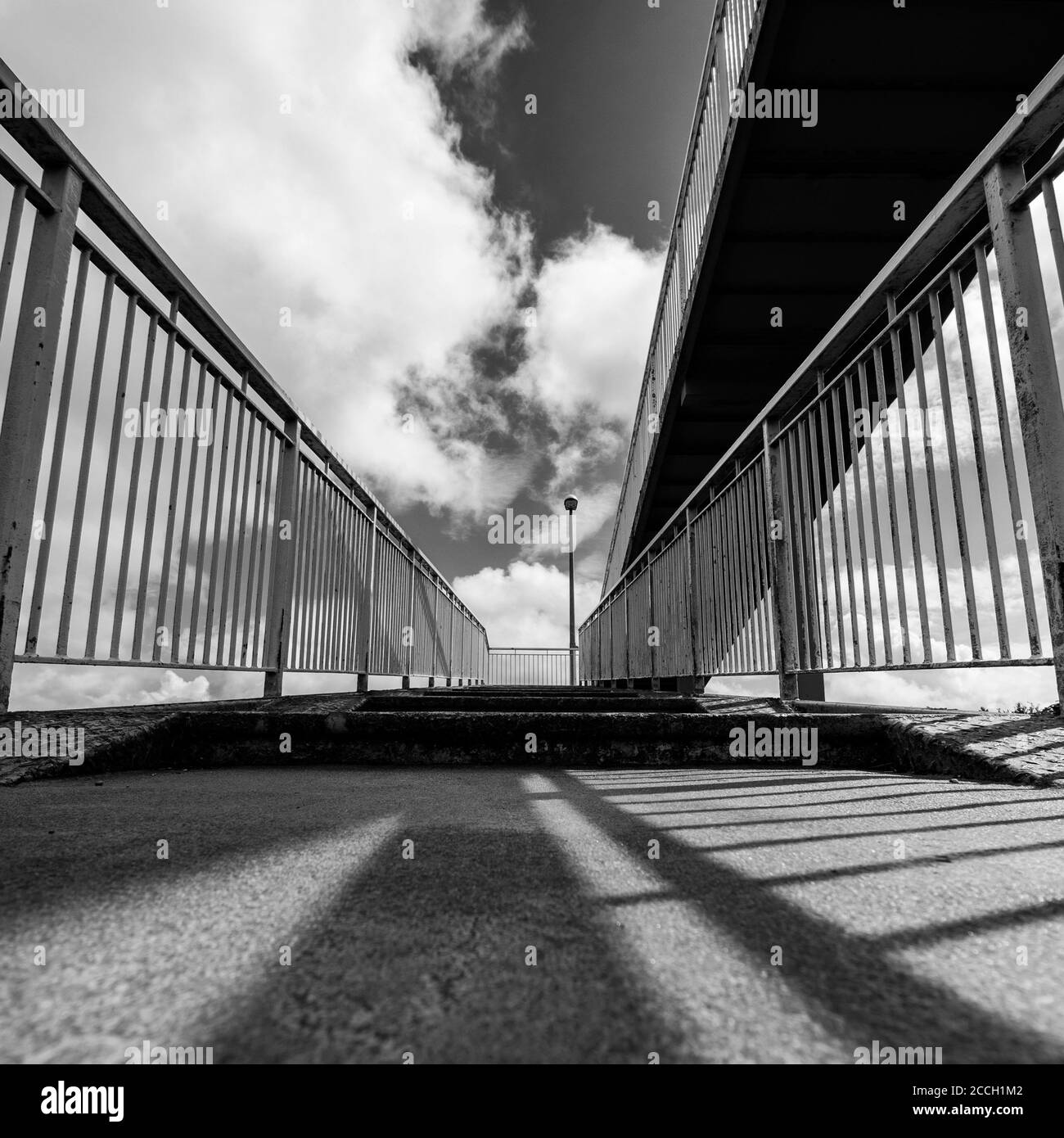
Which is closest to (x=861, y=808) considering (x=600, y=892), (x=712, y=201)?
(x=600, y=892)

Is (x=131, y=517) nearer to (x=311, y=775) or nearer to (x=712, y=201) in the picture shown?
(x=311, y=775)

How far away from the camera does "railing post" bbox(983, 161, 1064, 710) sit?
1.88 meters

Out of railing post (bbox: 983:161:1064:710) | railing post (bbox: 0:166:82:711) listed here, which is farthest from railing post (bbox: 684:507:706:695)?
railing post (bbox: 0:166:82:711)

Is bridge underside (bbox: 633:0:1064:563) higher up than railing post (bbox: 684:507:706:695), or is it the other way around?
bridge underside (bbox: 633:0:1064:563)

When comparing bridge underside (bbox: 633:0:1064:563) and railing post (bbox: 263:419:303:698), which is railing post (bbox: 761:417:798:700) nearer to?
bridge underside (bbox: 633:0:1064:563)

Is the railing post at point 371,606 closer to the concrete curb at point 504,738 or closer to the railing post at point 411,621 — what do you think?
the railing post at point 411,621

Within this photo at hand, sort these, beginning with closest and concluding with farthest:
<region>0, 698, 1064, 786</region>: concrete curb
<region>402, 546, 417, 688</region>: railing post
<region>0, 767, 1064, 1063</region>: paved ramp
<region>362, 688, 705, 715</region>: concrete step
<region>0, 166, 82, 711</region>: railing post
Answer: <region>0, 767, 1064, 1063</region>: paved ramp → <region>0, 166, 82, 711</region>: railing post → <region>0, 698, 1064, 786</region>: concrete curb → <region>362, 688, 705, 715</region>: concrete step → <region>402, 546, 417, 688</region>: railing post

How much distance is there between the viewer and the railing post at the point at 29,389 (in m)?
1.87

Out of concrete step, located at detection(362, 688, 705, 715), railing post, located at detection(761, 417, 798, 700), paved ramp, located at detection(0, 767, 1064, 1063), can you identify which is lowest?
paved ramp, located at detection(0, 767, 1064, 1063)

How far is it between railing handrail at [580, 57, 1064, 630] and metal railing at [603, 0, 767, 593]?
211cm

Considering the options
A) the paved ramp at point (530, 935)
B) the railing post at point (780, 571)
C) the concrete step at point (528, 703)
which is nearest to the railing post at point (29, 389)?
the paved ramp at point (530, 935)

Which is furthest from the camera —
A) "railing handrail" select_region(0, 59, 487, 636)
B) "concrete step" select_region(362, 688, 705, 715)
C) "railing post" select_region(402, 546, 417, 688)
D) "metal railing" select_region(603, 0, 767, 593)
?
"railing post" select_region(402, 546, 417, 688)

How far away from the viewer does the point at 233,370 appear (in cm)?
316

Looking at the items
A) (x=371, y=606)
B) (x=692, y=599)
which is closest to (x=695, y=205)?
(x=692, y=599)
